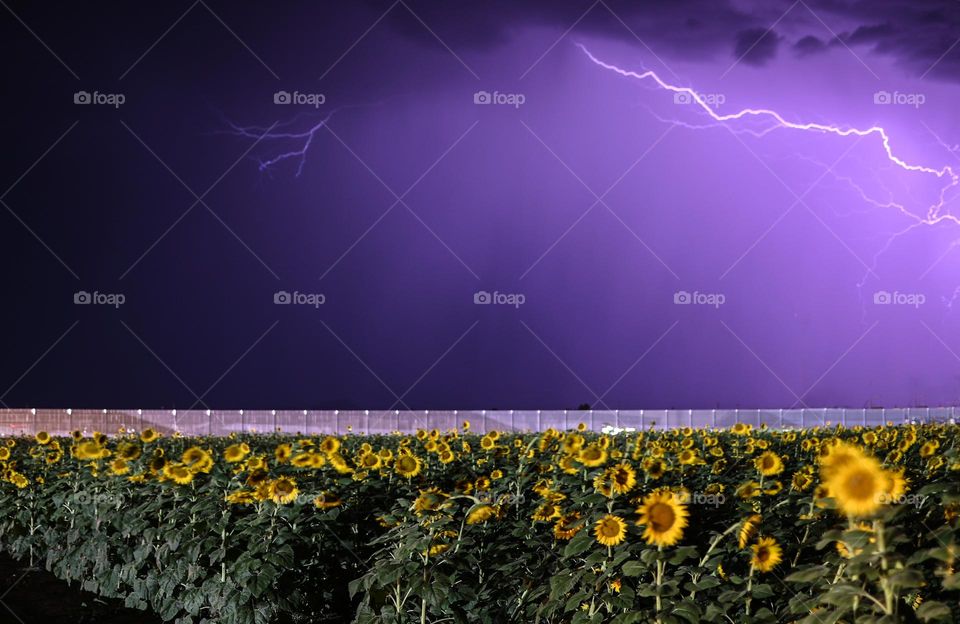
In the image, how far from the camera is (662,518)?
144 inches

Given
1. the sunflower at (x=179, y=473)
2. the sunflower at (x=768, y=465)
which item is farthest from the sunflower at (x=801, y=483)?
the sunflower at (x=179, y=473)

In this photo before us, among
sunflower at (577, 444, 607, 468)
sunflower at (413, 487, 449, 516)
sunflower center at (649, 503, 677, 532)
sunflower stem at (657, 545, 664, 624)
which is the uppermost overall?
sunflower at (577, 444, 607, 468)

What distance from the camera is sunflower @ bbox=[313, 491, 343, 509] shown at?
575 centimetres

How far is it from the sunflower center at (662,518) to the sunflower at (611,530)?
61cm

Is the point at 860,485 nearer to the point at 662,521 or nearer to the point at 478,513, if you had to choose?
the point at 662,521

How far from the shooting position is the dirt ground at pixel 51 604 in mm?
6930

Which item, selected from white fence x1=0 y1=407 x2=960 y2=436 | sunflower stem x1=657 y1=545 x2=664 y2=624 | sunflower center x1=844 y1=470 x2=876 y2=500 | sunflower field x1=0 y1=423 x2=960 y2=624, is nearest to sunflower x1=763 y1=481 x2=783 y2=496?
sunflower field x1=0 y1=423 x2=960 y2=624

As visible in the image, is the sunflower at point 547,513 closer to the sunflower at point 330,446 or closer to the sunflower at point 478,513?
the sunflower at point 478,513

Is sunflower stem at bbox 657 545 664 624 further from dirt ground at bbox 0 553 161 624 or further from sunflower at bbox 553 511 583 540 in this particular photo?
dirt ground at bbox 0 553 161 624

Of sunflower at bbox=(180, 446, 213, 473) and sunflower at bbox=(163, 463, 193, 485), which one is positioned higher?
sunflower at bbox=(180, 446, 213, 473)

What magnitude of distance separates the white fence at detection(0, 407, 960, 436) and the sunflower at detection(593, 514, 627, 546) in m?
26.1

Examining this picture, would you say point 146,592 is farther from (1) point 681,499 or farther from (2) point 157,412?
(2) point 157,412

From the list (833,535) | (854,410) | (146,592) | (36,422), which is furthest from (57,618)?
(854,410)

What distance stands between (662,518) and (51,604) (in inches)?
228
